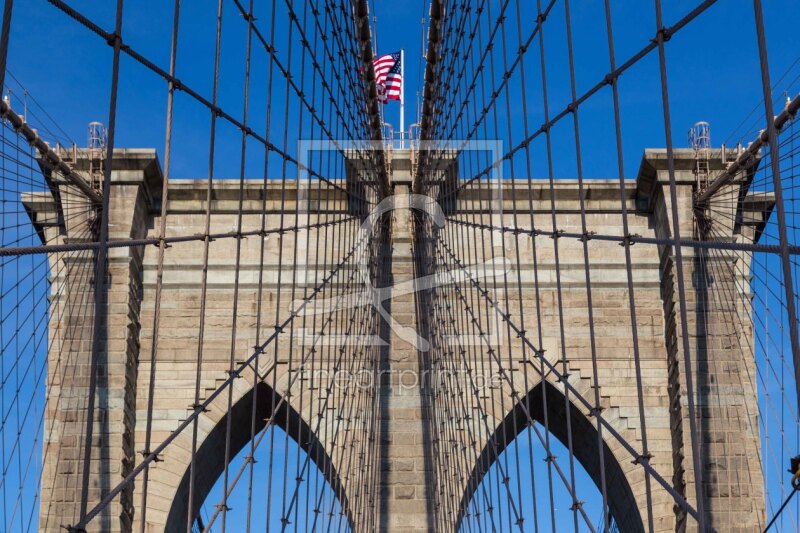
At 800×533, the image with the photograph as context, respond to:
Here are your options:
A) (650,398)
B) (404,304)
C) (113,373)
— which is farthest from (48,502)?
(650,398)

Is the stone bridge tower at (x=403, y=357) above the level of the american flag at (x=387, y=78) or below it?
below

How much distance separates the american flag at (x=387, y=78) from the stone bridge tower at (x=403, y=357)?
3.29 metres

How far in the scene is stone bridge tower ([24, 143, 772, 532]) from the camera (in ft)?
53.7

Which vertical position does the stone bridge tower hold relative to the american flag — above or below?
below

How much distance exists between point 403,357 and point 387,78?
567cm

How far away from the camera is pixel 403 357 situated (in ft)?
58.7

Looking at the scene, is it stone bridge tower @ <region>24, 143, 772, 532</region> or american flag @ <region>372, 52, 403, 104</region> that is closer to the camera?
stone bridge tower @ <region>24, 143, 772, 532</region>

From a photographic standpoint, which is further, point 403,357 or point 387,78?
point 387,78

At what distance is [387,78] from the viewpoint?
2162 centimetres

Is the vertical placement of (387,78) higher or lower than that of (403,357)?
higher

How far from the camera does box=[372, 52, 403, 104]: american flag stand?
848 inches

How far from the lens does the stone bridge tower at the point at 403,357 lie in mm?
16375

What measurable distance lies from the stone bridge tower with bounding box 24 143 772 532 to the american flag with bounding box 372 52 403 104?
3290mm

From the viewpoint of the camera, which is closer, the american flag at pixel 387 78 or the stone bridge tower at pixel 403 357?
the stone bridge tower at pixel 403 357
